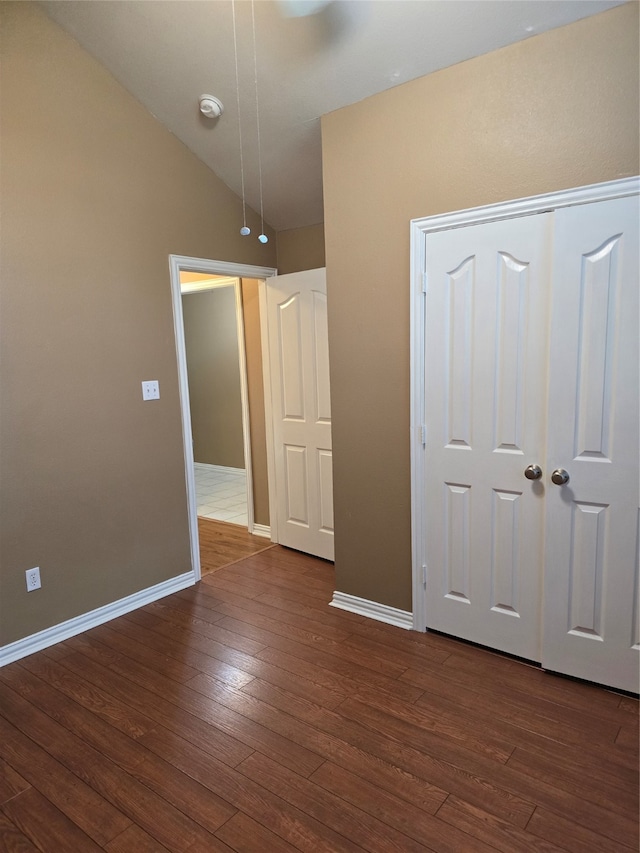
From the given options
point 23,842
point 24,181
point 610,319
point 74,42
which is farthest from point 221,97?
point 23,842

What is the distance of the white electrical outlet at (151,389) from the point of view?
308 cm

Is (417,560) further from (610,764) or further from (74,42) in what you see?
(74,42)

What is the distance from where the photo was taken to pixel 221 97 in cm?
274

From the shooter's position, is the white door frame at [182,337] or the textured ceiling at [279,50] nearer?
the textured ceiling at [279,50]

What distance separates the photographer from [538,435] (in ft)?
7.41

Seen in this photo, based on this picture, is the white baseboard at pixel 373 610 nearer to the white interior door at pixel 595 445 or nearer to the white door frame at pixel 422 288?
the white door frame at pixel 422 288

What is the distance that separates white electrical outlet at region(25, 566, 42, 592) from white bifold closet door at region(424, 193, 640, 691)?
1.98 meters

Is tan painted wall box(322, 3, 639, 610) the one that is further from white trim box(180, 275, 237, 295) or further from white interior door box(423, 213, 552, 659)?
white trim box(180, 275, 237, 295)

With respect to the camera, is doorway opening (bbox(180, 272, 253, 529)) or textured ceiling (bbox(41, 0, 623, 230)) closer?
textured ceiling (bbox(41, 0, 623, 230))

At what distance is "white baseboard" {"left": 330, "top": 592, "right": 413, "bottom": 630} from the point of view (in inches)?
109

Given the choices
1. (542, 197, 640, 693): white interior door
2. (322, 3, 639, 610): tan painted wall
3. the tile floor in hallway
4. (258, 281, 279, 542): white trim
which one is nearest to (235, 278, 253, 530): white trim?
(258, 281, 279, 542): white trim

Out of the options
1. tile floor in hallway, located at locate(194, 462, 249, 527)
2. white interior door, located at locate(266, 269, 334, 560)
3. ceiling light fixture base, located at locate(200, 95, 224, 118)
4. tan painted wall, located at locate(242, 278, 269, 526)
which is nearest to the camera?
ceiling light fixture base, located at locate(200, 95, 224, 118)

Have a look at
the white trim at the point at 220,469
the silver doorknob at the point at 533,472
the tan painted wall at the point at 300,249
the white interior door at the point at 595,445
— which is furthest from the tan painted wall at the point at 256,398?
the white interior door at the point at 595,445

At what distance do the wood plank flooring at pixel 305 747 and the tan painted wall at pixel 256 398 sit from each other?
4.78ft
